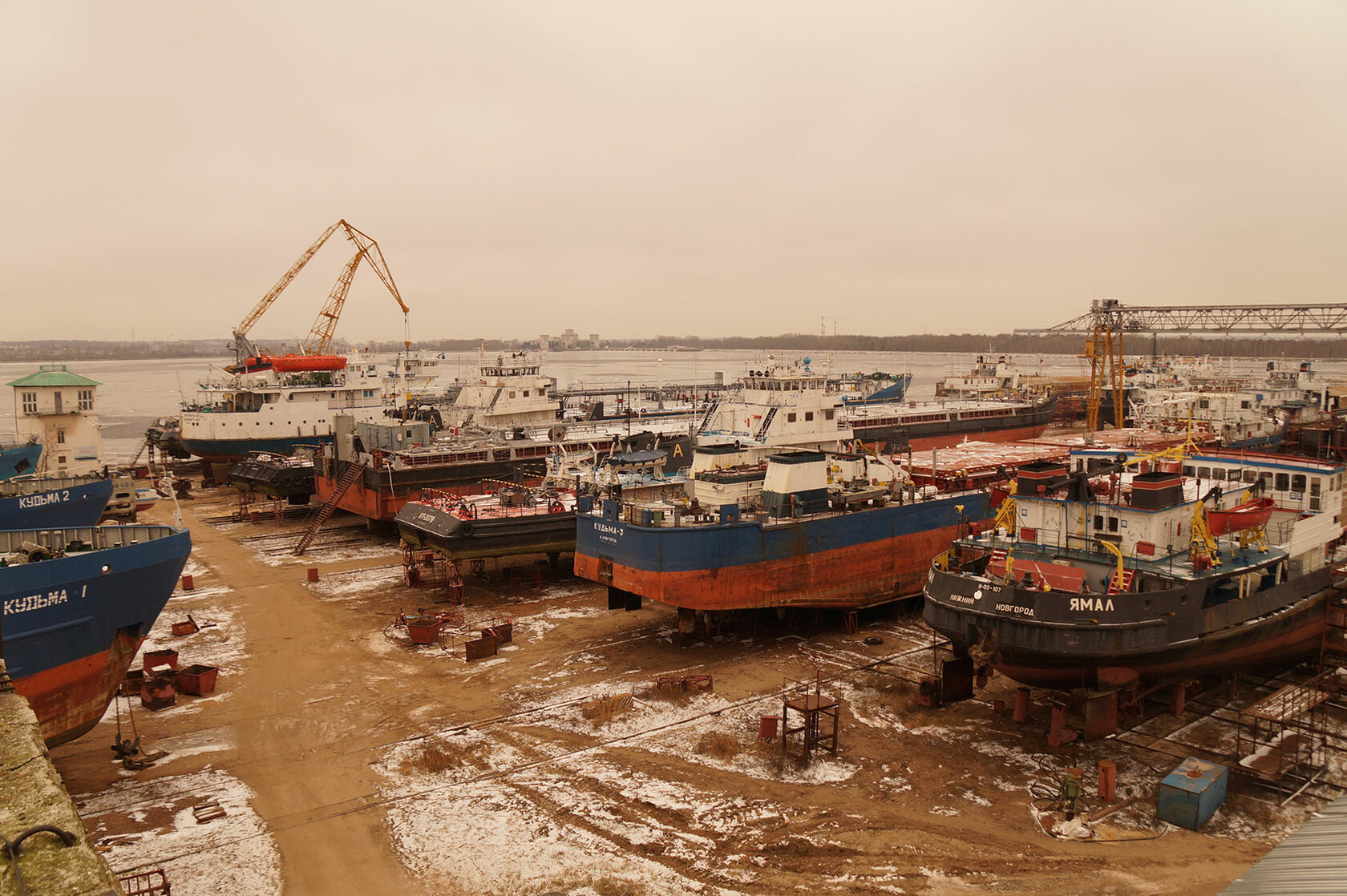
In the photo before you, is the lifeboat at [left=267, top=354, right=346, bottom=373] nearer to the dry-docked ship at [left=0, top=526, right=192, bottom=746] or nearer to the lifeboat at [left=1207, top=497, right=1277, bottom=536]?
the dry-docked ship at [left=0, top=526, right=192, bottom=746]

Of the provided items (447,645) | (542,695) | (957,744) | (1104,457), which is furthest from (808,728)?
(1104,457)

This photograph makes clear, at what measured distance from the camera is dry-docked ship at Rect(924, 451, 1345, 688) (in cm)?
1530

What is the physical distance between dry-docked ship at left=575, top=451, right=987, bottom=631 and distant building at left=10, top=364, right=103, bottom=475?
851 inches

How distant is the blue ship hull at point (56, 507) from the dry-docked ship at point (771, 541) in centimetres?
1368

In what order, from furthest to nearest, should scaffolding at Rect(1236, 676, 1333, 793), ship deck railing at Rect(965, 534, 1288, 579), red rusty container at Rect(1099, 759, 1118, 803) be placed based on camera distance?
ship deck railing at Rect(965, 534, 1288, 579) < scaffolding at Rect(1236, 676, 1333, 793) < red rusty container at Rect(1099, 759, 1118, 803)

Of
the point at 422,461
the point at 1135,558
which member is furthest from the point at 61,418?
the point at 1135,558

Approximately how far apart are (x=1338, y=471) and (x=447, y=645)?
70.4 feet

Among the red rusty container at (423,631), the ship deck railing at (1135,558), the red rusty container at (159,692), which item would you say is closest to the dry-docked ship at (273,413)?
the red rusty container at (423,631)

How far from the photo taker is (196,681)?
17672 mm

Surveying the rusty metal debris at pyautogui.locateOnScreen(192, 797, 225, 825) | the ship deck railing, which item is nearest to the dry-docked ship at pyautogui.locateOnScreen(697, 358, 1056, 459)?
the ship deck railing

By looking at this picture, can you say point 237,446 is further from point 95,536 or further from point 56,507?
point 95,536

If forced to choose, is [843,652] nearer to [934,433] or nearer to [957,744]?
[957,744]

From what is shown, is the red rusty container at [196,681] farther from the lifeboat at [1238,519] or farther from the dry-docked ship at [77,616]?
the lifeboat at [1238,519]

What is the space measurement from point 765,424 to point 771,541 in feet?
23.6
